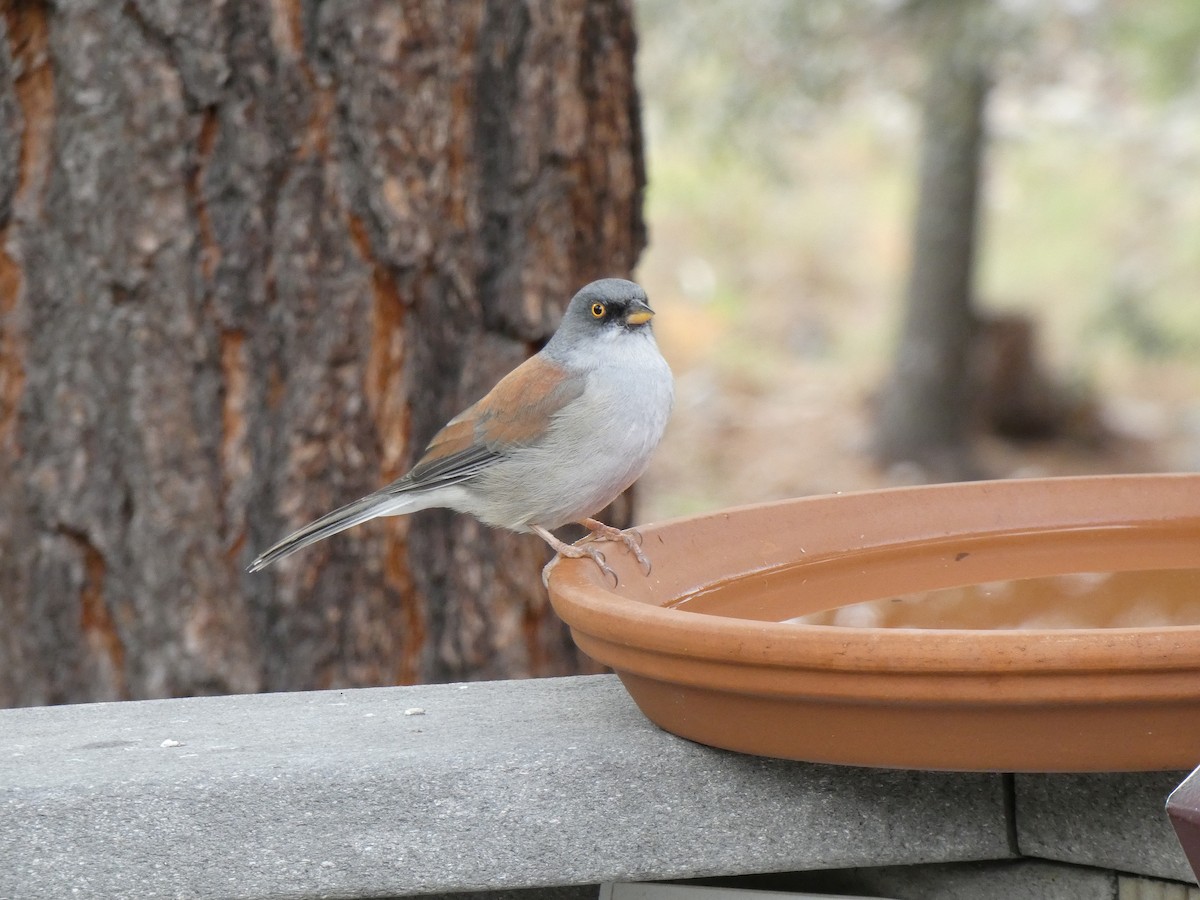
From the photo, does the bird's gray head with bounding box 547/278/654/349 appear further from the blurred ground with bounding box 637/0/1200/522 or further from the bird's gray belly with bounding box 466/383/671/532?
the blurred ground with bounding box 637/0/1200/522

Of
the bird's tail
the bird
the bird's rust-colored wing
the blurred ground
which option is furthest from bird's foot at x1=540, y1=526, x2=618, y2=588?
the blurred ground

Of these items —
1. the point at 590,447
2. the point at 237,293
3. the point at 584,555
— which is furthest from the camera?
the point at 237,293

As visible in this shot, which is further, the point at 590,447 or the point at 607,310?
the point at 607,310

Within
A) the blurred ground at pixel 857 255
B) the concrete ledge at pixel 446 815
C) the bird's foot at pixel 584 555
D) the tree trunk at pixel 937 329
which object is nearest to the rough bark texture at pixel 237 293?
the bird's foot at pixel 584 555

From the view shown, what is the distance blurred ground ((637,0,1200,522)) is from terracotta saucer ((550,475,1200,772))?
7464mm

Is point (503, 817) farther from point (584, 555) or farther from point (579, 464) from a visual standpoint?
point (579, 464)

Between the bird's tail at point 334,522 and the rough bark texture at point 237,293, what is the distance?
294mm

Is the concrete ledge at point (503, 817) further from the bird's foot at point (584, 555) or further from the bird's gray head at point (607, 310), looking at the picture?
the bird's gray head at point (607, 310)

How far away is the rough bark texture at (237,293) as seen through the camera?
3.58 metres

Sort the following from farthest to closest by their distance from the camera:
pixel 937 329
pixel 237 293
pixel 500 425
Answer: pixel 937 329, pixel 237 293, pixel 500 425

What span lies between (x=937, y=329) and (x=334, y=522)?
894 centimetres

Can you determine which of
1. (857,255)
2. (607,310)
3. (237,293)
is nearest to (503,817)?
(607,310)

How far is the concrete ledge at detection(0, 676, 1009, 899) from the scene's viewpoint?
2.11m

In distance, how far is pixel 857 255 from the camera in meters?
15.5
